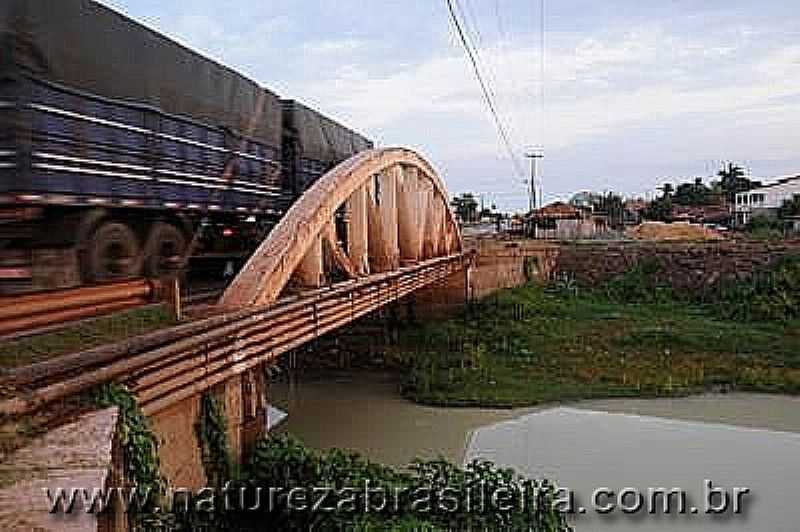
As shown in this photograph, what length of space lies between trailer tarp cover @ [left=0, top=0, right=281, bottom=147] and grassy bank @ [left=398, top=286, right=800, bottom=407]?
781 centimetres

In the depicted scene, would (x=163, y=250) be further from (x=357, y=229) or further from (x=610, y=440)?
(x=610, y=440)

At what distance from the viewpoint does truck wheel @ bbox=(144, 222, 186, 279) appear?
34.4ft

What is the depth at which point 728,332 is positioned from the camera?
70.8 ft

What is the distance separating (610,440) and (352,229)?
234 inches

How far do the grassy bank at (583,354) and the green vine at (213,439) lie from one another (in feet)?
34.4

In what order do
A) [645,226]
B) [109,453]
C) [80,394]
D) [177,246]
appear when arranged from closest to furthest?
1. [109,453]
2. [80,394]
3. [177,246]
4. [645,226]

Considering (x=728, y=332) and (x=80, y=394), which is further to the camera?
(x=728, y=332)

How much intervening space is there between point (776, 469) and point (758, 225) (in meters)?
36.3

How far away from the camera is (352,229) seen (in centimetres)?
1291

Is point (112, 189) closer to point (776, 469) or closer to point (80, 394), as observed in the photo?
point (80, 394)

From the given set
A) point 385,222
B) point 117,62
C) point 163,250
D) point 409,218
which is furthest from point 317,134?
point 117,62

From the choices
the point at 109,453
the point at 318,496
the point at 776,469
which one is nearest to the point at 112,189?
the point at 318,496

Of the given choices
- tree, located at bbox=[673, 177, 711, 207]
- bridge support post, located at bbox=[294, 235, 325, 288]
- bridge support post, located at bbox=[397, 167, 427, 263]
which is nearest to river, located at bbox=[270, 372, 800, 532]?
bridge support post, located at bbox=[397, 167, 427, 263]

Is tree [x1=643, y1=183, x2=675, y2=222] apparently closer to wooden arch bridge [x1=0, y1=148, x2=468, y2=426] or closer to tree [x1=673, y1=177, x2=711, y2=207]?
tree [x1=673, y1=177, x2=711, y2=207]
